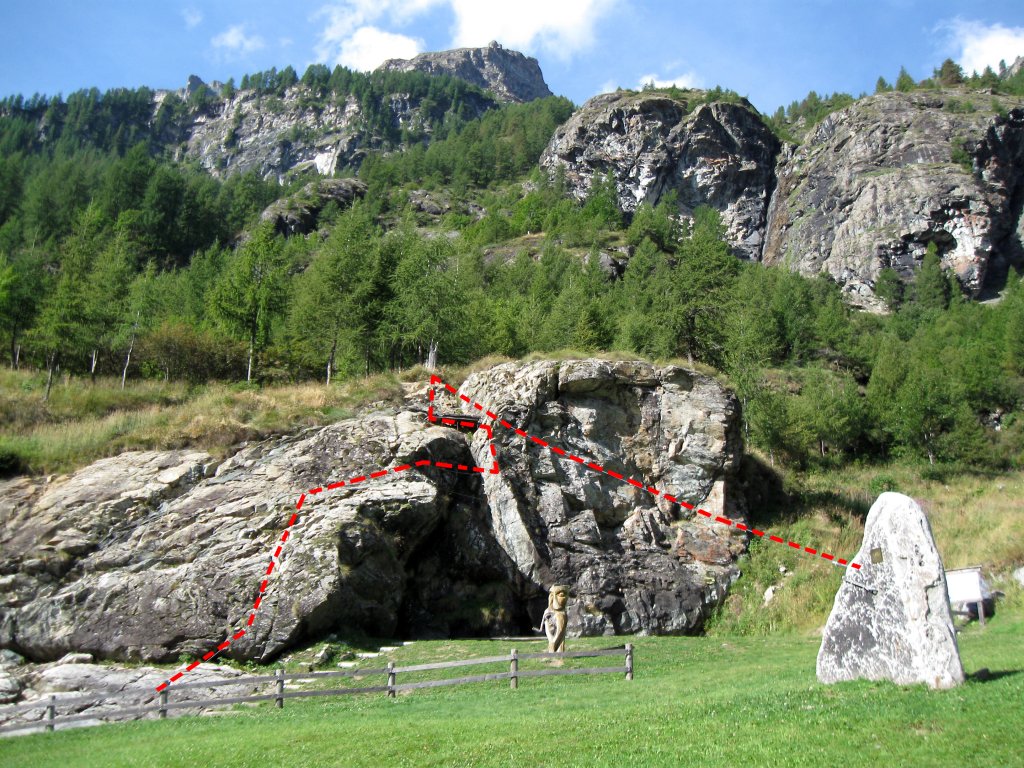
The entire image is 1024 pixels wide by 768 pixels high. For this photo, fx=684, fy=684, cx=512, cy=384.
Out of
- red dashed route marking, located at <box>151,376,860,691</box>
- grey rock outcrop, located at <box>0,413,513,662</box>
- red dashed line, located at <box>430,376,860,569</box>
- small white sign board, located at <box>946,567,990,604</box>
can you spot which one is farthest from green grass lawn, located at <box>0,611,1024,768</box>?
red dashed line, located at <box>430,376,860,569</box>

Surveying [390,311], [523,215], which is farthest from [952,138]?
[390,311]

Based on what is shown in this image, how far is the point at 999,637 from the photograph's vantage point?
15.3 meters

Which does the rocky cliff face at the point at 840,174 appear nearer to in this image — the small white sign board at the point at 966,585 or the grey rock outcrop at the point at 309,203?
the grey rock outcrop at the point at 309,203

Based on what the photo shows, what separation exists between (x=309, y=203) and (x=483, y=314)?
78.7 m

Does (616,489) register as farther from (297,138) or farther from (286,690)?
(297,138)

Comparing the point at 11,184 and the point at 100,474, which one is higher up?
the point at 11,184

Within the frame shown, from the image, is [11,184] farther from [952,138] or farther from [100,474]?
[952,138]

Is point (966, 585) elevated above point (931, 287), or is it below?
below

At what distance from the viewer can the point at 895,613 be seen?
951cm

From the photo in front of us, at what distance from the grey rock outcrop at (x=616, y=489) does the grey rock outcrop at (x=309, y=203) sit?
84.8 meters

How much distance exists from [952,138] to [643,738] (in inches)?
4867

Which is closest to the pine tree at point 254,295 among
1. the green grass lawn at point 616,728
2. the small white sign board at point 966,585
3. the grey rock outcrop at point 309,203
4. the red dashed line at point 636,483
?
the red dashed line at point 636,483

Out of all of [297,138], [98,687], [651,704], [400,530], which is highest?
[297,138]

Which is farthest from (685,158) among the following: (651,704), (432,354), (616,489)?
(651,704)
